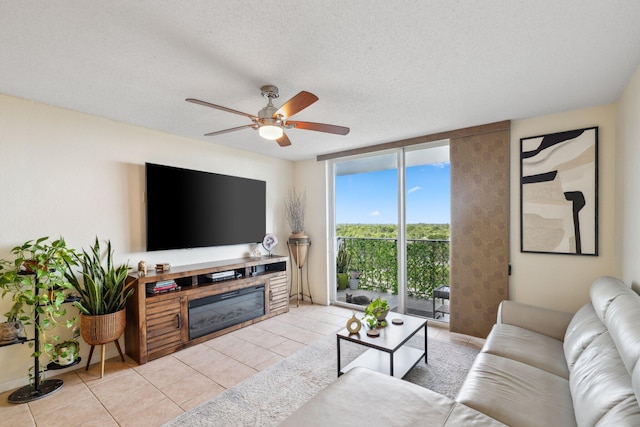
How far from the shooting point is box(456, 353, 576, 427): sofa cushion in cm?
137

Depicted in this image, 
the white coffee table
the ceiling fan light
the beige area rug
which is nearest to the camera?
the beige area rug

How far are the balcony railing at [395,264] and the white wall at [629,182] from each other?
1.80 meters

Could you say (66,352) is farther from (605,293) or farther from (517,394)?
(605,293)

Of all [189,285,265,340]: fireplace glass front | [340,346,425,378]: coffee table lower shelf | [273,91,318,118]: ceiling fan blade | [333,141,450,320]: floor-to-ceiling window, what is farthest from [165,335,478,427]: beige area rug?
[273,91,318,118]: ceiling fan blade

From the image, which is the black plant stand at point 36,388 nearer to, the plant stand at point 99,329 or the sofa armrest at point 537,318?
the plant stand at point 99,329

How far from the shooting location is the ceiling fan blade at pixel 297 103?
1.83 metres

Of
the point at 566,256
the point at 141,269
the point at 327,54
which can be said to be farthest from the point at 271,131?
the point at 566,256

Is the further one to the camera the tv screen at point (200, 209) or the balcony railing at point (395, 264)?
the balcony railing at point (395, 264)

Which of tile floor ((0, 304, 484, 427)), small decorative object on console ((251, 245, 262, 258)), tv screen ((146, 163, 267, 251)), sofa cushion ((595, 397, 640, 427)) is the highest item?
tv screen ((146, 163, 267, 251))

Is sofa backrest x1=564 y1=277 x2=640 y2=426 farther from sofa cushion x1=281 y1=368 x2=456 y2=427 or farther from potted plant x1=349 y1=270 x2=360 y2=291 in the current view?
potted plant x1=349 y1=270 x2=360 y2=291

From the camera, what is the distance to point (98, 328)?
2510mm

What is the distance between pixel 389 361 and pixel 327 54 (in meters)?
2.55

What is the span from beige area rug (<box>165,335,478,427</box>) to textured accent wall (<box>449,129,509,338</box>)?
0.50 m

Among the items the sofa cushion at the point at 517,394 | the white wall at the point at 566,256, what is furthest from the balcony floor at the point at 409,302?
the sofa cushion at the point at 517,394
